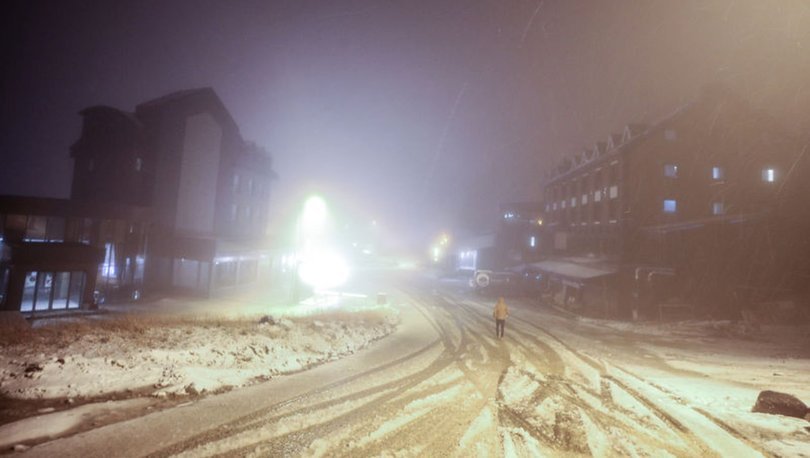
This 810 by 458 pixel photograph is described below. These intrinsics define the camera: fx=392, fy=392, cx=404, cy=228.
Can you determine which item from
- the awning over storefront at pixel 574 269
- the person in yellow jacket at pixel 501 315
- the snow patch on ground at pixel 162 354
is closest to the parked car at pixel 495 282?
the awning over storefront at pixel 574 269

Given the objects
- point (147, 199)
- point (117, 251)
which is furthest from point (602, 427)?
point (147, 199)

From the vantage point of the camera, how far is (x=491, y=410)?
9.32 meters

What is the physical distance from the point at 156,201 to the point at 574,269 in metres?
35.7

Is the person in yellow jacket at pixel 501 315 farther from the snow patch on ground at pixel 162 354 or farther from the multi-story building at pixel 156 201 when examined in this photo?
the multi-story building at pixel 156 201

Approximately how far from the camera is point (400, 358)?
14.1 m

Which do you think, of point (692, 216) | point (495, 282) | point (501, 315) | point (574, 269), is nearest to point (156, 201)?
point (501, 315)

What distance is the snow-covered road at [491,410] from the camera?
24.1 feet

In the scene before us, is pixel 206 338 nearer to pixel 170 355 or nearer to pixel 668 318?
pixel 170 355

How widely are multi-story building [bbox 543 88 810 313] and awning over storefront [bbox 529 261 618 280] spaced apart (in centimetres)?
13

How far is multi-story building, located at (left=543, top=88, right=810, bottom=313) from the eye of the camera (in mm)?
25203

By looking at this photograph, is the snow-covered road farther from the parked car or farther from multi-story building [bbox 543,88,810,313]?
the parked car

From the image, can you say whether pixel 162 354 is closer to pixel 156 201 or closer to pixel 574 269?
pixel 156 201

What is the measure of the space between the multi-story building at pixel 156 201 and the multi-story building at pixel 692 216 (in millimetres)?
29588

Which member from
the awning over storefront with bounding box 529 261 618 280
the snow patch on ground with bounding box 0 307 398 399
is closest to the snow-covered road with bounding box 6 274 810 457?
the snow patch on ground with bounding box 0 307 398 399
